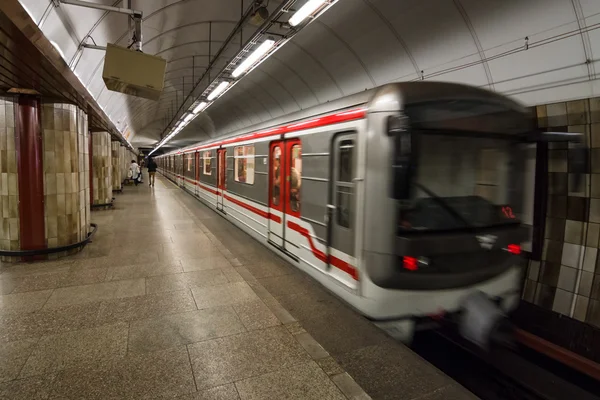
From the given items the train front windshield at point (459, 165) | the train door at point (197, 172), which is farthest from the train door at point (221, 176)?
the train front windshield at point (459, 165)

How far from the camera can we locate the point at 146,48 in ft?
27.3

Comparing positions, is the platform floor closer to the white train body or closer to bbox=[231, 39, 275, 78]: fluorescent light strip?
the white train body

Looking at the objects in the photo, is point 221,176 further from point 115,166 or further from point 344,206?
point 115,166

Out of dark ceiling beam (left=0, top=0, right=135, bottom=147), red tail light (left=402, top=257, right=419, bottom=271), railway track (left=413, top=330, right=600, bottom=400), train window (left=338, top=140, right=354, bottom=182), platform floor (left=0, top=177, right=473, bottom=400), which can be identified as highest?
dark ceiling beam (left=0, top=0, right=135, bottom=147)

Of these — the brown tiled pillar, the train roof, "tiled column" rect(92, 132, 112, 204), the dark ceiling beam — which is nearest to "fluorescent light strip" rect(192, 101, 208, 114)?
"tiled column" rect(92, 132, 112, 204)

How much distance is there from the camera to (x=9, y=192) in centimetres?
536

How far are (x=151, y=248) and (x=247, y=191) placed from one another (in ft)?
7.08

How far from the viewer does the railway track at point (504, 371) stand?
3.22 meters

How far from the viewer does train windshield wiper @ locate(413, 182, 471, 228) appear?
288cm

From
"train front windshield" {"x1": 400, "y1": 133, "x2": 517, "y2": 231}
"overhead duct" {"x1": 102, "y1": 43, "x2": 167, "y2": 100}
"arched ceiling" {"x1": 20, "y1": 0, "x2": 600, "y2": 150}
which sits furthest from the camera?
"arched ceiling" {"x1": 20, "y1": 0, "x2": 600, "y2": 150}

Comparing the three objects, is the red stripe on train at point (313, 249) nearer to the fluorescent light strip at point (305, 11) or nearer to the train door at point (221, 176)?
the train door at point (221, 176)

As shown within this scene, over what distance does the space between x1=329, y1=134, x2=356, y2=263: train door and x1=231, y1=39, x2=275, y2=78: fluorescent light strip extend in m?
2.58

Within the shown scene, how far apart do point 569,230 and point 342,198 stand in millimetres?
3106

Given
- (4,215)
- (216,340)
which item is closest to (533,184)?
(216,340)
